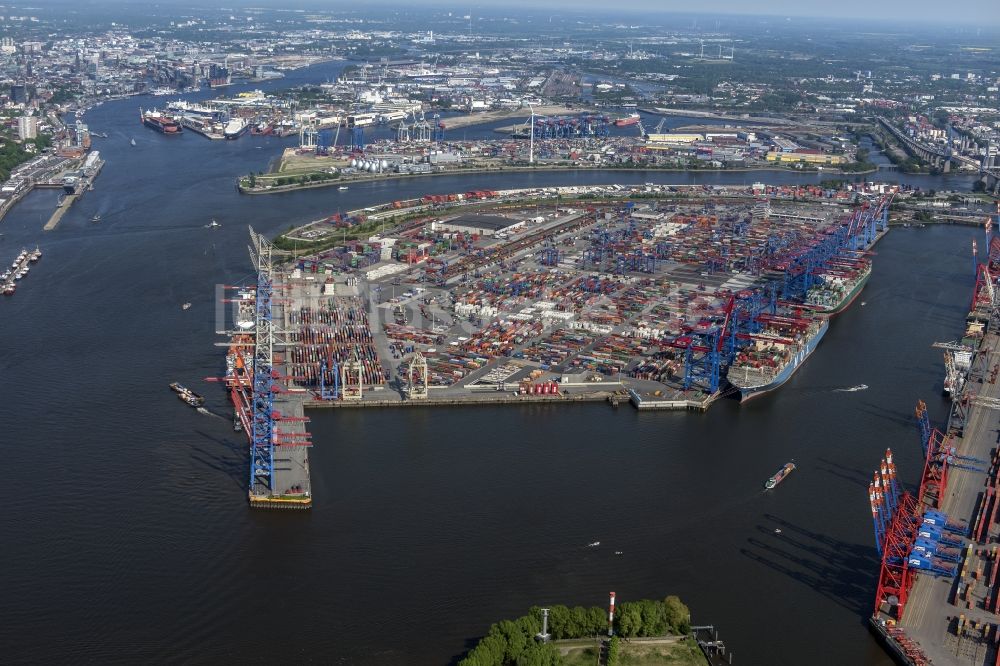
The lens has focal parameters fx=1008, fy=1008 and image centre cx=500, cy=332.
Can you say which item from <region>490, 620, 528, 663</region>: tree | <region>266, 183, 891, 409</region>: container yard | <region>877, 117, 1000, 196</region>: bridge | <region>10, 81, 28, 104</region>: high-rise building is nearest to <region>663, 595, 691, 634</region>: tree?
<region>490, 620, 528, 663</region>: tree

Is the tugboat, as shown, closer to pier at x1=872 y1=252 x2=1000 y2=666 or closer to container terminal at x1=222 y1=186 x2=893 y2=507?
container terminal at x1=222 y1=186 x2=893 y2=507

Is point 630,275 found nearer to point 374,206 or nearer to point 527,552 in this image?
point 374,206

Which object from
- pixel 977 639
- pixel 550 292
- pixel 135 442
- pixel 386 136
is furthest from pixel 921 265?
pixel 386 136

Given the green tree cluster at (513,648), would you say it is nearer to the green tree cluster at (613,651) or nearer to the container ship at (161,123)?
the green tree cluster at (613,651)

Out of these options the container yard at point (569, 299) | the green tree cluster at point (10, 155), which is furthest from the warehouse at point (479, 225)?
the green tree cluster at point (10, 155)

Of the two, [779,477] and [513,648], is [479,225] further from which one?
[513,648]

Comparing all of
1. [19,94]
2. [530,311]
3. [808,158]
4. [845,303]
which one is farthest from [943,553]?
[19,94]
